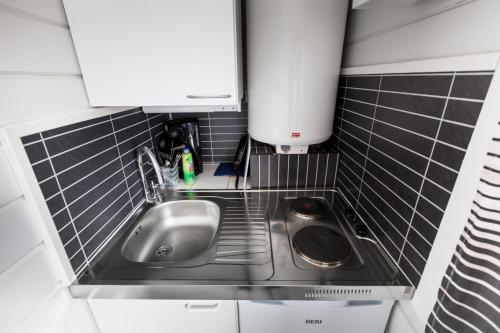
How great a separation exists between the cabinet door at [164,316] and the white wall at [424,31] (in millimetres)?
1015

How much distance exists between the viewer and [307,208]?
3.72 feet

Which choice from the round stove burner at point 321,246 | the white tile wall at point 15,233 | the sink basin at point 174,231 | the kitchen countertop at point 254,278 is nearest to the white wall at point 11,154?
the white tile wall at point 15,233

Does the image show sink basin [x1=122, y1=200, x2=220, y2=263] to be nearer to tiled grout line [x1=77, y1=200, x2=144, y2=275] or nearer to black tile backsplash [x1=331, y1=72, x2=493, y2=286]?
tiled grout line [x1=77, y1=200, x2=144, y2=275]

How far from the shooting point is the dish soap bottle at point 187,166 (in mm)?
1359

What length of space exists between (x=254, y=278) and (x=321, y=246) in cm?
31

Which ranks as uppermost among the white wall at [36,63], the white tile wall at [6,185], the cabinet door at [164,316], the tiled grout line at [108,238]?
the white wall at [36,63]

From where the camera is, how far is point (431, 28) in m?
0.61

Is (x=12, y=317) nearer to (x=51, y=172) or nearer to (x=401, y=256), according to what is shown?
(x=51, y=172)

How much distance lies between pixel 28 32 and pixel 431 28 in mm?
1129

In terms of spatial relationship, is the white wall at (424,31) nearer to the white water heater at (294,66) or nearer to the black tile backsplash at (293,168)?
the white water heater at (294,66)

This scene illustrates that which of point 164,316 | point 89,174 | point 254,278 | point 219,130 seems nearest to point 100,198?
point 89,174

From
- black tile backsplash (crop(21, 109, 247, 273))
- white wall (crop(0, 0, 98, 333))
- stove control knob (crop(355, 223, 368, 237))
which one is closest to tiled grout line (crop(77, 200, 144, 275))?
black tile backsplash (crop(21, 109, 247, 273))

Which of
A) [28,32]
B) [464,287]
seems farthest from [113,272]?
[464,287]

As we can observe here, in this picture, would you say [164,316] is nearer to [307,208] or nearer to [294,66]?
[307,208]
